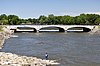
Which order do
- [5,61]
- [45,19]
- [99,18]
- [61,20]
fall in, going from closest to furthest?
[5,61]
[99,18]
[61,20]
[45,19]

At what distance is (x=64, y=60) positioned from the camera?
44.6 m

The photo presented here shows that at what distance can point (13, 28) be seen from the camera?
123 metres

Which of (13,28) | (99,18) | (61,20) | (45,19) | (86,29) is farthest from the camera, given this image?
(45,19)

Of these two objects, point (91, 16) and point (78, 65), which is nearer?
point (78, 65)

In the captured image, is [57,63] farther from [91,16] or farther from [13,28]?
[91,16]

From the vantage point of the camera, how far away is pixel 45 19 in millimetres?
191625

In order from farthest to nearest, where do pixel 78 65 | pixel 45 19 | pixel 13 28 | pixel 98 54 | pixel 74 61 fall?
pixel 45 19
pixel 13 28
pixel 98 54
pixel 74 61
pixel 78 65

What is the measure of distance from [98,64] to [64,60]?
5258 millimetres

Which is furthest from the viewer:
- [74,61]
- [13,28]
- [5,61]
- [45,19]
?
[45,19]

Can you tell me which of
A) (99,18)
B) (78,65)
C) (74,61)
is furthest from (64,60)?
(99,18)

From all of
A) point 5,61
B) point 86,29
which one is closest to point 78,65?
point 5,61

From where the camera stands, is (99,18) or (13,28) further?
(99,18)

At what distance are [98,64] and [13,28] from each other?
84183 millimetres

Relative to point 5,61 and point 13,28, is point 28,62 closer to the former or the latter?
point 5,61
